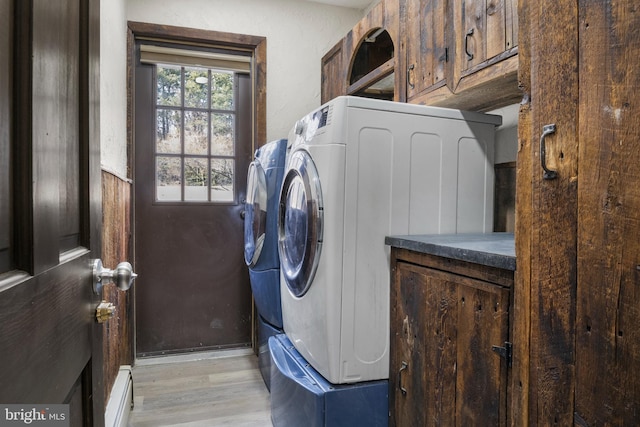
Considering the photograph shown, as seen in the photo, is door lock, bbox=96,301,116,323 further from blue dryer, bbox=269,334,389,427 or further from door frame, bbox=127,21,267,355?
door frame, bbox=127,21,267,355

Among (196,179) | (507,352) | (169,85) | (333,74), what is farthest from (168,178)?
(507,352)

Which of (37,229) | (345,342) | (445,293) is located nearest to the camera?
(37,229)

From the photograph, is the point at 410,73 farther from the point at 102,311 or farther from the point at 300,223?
the point at 102,311

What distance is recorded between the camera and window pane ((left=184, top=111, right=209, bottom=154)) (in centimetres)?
267

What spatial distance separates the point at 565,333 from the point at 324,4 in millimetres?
2774

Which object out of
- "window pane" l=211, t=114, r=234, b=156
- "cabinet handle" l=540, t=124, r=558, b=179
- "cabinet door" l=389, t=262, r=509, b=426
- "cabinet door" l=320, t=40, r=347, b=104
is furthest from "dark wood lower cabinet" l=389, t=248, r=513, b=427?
"window pane" l=211, t=114, r=234, b=156

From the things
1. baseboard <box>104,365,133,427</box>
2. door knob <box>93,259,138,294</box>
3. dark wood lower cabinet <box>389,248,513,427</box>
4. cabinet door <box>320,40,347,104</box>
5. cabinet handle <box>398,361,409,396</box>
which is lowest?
baseboard <box>104,365,133,427</box>

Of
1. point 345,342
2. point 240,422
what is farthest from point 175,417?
point 345,342

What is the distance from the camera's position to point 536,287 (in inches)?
30.0

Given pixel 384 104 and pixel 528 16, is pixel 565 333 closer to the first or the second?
pixel 528 16

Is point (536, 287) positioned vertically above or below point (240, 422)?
above

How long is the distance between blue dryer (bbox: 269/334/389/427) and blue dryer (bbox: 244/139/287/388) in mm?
550

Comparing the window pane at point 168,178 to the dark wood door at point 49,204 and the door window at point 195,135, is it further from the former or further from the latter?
the dark wood door at point 49,204

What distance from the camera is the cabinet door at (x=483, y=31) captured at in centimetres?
120
